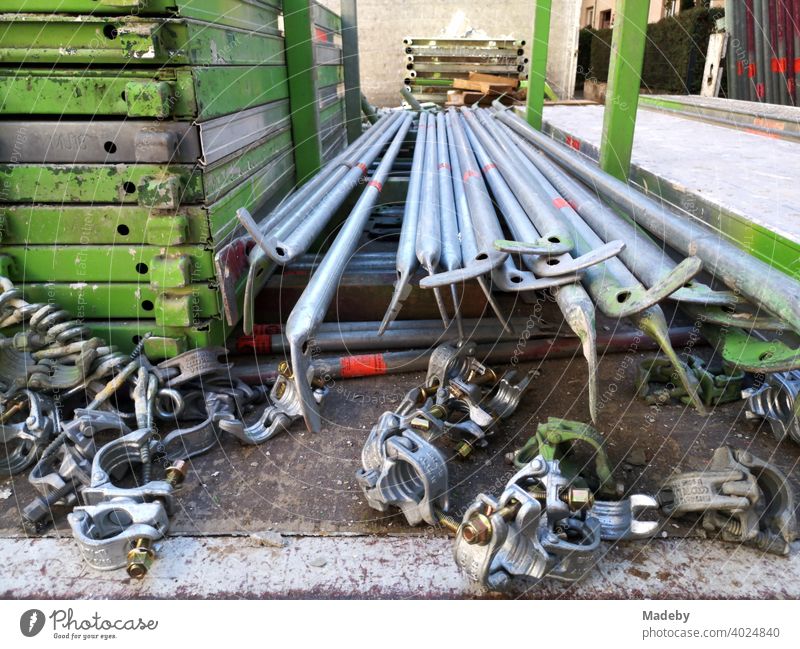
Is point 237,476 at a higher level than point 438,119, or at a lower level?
lower

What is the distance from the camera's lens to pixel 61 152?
1923 millimetres

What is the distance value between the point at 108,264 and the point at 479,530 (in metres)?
1.59

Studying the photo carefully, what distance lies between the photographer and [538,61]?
189 inches

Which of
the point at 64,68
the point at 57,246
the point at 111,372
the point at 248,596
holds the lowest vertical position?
the point at 248,596

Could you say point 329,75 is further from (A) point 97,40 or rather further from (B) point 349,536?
(B) point 349,536

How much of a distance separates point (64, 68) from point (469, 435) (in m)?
1.70

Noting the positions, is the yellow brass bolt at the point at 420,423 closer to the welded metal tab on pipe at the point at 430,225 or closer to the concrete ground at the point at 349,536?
the concrete ground at the point at 349,536

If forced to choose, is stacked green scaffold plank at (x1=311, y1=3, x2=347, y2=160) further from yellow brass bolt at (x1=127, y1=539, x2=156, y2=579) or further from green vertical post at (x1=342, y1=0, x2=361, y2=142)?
yellow brass bolt at (x1=127, y1=539, x2=156, y2=579)

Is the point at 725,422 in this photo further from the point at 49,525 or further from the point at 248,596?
the point at 49,525

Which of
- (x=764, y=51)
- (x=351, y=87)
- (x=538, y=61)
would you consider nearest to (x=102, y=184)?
(x=351, y=87)

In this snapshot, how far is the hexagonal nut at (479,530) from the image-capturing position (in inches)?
50.3

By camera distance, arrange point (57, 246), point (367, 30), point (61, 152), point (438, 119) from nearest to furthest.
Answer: point (61, 152), point (57, 246), point (438, 119), point (367, 30)

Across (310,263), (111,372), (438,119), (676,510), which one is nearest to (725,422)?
(676,510)

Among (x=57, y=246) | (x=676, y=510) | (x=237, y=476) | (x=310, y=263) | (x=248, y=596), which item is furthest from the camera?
(x=310, y=263)
